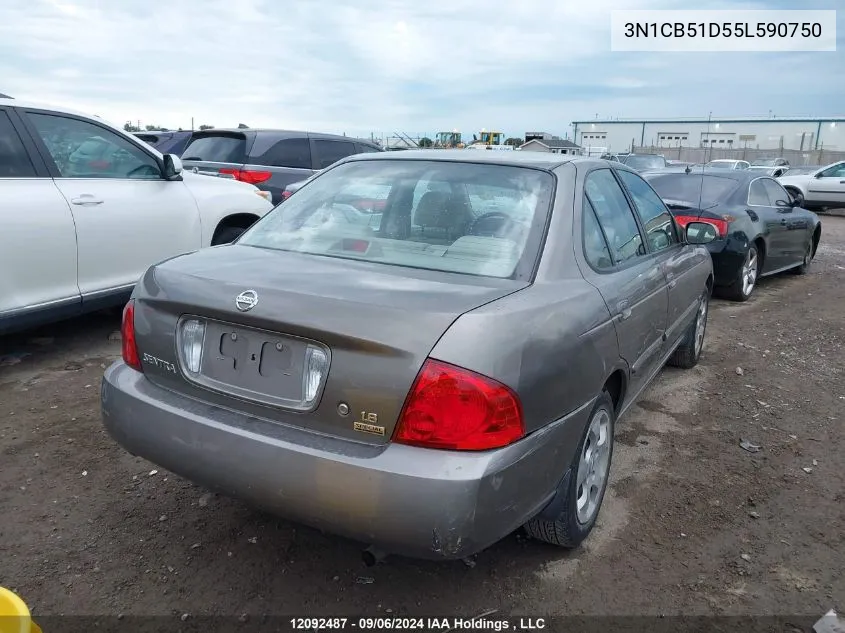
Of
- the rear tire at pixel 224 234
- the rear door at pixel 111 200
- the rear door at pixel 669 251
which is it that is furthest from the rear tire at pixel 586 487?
the rear tire at pixel 224 234

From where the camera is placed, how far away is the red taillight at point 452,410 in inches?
78.2

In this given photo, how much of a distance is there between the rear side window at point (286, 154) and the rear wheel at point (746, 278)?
5.67 m

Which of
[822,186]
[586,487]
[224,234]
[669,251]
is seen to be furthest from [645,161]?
[586,487]

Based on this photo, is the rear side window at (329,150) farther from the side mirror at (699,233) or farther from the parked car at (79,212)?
the side mirror at (699,233)

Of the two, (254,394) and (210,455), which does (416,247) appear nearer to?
(254,394)

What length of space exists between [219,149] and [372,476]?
25.4 feet

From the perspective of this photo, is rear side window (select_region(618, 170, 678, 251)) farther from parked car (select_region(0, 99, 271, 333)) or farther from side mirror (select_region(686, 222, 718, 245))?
parked car (select_region(0, 99, 271, 333))

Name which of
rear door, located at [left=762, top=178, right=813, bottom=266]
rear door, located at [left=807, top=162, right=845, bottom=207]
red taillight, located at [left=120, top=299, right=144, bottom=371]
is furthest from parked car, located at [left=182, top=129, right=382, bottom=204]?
rear door, located at [left=807, top=162, right=845, bottom=207]

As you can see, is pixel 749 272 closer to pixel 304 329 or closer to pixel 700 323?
pixel 700 323

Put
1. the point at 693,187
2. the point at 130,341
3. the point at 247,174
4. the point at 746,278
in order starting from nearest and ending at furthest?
the point at 130,341
the point at 746,278
the point at 693,187
the point at 247,174

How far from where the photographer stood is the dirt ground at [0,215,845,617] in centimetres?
246

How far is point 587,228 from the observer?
→ 286cm

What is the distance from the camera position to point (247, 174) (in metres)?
8.46

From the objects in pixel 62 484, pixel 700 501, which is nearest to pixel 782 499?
pixel 700 501
